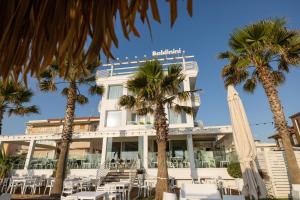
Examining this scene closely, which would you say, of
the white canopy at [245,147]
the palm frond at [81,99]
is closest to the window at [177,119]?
the palm frond at [81,99]

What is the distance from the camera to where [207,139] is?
938 inches

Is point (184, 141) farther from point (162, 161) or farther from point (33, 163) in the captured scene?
point (33, 163)

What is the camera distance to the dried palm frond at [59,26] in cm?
117

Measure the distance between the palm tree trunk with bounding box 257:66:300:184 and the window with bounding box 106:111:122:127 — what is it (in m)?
15.9

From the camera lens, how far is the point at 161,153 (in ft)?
32.7

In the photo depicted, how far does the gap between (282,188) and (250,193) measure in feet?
11.2

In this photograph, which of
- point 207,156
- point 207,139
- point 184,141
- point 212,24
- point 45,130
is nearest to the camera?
point 212,24

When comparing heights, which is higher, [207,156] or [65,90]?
[65,90]

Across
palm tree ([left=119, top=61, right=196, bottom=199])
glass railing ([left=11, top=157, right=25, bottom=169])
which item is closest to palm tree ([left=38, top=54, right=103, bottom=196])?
palm tree ([left=119, top=61, right=196, bottom=199])

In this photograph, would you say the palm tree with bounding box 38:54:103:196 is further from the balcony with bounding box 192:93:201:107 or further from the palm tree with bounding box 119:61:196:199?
the balcony with bounding box 192:93:201:107

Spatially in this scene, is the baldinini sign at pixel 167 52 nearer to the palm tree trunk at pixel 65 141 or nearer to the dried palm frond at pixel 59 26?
the palm tree trunk at pixel 65 141

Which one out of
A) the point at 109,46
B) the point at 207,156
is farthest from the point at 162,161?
the point at 109,46

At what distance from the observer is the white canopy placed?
8.15m

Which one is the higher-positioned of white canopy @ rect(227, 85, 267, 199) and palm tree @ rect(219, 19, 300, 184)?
palm tree @ rect(219, 19, 300, 184)
